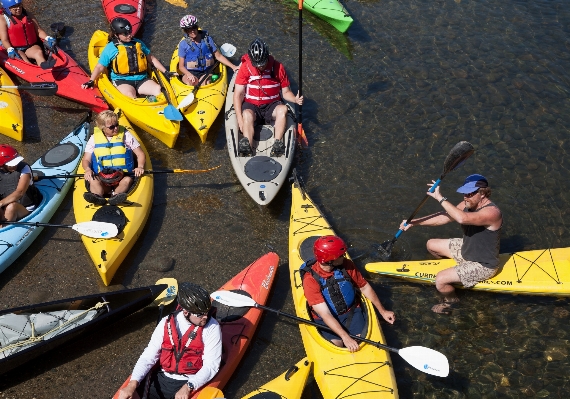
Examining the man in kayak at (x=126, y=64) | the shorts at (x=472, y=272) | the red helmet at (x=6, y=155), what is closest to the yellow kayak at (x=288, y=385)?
the shorts at (x=472, y=272)

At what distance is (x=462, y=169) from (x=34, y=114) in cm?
624

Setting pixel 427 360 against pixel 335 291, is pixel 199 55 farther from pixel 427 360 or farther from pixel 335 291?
pixel 427 360

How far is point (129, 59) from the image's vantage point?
8.52m

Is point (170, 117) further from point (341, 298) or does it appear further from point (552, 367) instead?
point (552, 367)

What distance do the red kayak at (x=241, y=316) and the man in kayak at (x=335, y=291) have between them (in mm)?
677

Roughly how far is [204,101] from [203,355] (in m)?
4.58

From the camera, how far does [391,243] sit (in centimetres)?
691

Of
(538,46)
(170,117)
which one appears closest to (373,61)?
(538,46)

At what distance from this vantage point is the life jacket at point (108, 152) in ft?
22.9

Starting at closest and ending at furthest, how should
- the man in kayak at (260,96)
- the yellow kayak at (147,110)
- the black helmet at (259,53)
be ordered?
1. the black helmet at (259,53)
2. the man in kayak at (260,96)
3. the yellow kayak at (147,110)

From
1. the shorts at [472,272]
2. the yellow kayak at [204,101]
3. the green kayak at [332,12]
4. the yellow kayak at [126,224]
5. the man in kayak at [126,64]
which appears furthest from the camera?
the green kayak at [332,12]

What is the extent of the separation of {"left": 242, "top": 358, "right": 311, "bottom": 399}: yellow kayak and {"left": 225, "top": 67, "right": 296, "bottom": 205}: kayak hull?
7.65ft

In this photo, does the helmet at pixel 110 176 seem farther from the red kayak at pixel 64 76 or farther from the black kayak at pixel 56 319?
the red kayak at pixel 64 76

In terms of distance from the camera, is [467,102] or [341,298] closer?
[341,298]
